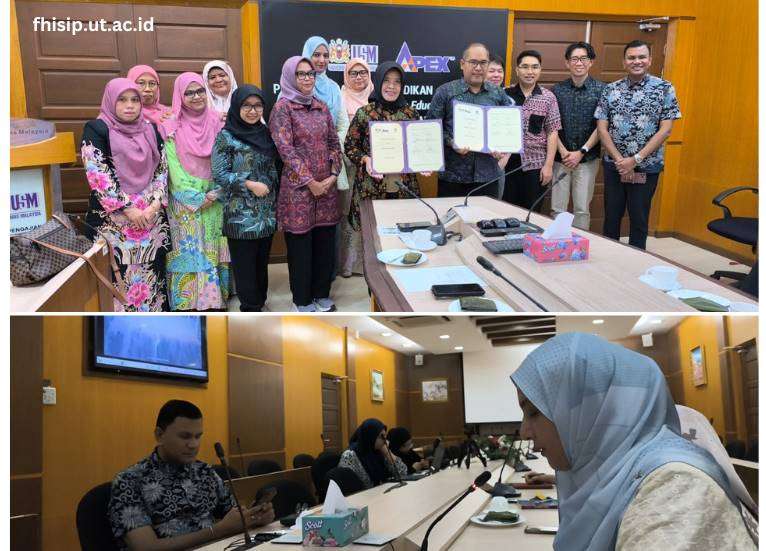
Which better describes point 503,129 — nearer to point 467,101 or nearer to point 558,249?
point 467,101

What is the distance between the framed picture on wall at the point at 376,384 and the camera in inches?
75.0

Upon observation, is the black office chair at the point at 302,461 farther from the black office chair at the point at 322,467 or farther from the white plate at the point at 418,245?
the white plate at the point at 418,245

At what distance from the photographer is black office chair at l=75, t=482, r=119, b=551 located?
1603 millimetres

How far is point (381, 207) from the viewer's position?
13.4ft

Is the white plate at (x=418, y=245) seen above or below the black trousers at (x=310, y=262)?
above

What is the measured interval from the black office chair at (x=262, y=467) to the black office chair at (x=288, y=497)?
1.3 inches

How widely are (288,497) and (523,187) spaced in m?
3.42

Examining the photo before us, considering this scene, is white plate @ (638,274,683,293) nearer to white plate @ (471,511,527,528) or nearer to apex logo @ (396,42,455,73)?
white plate @ (471,511,527,528)

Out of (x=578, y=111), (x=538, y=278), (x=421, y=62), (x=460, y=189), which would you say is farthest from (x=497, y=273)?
(x=421, y=62)

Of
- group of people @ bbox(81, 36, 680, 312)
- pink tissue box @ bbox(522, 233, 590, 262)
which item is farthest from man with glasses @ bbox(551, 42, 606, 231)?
pink tissue box @ bbox(522, 233, 590, 262)

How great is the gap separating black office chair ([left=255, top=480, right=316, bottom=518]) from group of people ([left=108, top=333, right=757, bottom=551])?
0.08ft

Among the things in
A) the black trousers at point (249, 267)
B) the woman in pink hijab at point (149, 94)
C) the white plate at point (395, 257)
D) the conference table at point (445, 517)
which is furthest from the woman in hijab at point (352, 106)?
the conference table at point (445, 517)

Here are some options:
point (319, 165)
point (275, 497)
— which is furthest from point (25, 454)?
point (319, 165)

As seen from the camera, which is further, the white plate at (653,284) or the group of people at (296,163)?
the group of people at (296,163)
